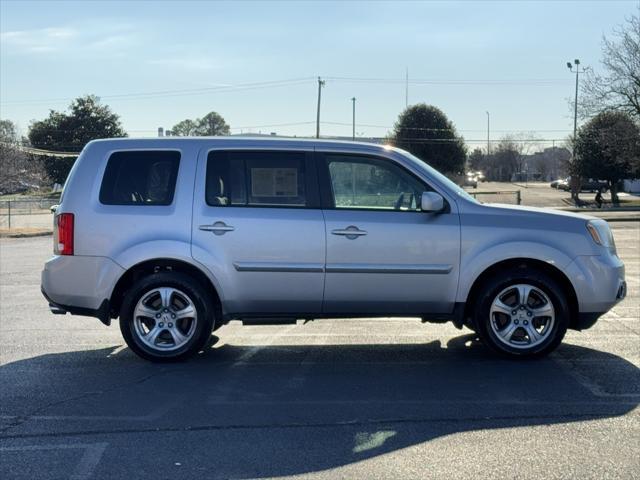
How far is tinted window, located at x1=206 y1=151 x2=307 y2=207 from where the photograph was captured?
22.1ft

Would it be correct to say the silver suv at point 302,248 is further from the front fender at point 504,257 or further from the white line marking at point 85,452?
the white line marking at point 85,452

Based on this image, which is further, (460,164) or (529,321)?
(460,164)

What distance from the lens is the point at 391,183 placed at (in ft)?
22.3

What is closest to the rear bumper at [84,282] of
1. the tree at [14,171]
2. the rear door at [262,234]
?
the rear door at [262,234]

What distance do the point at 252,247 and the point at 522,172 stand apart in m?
123

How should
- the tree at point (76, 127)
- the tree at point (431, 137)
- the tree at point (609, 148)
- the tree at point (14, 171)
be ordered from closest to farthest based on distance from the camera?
the tree at point (14, 171) → the tree at point (609, 148) → the tree at point (431, 137) → the tree at point (76, 127)

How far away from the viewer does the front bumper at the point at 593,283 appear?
6637 mm

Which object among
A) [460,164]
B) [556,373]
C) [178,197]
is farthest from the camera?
[460,164]

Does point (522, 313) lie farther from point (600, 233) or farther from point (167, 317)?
point (167, 317)

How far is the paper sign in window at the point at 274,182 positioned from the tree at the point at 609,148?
1398 inches

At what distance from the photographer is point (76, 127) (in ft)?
215

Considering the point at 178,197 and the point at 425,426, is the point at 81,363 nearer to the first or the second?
the point at 178,197

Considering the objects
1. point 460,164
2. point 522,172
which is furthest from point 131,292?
point 522,172

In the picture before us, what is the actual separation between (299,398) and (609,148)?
37.2 meters
